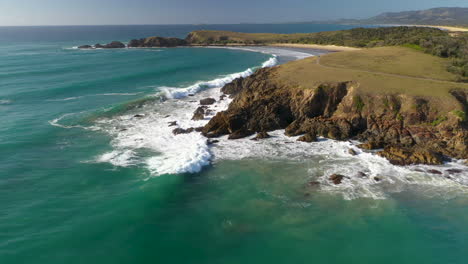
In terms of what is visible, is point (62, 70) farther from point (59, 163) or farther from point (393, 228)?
point (393, 228)

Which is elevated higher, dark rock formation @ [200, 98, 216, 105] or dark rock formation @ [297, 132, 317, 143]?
dark rock formation @ [200, 98, 216, 105]

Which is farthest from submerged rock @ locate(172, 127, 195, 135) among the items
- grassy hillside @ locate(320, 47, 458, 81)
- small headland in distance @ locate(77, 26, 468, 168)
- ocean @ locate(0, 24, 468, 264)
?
grassy hillside @ locate(320, 47, 458, 81)

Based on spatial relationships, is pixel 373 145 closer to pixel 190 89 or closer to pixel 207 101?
pixel 207 101

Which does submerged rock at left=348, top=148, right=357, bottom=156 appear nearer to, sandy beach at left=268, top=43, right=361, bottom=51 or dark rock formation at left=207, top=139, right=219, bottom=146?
dark rock formation at left=207, top=139, right=219, bottom=146

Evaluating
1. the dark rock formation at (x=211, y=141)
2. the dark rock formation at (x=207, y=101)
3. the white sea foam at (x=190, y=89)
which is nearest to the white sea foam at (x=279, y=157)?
the dark rock formation at (x=211, y=141)

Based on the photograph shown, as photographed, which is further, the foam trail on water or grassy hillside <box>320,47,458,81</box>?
grassy hillside <box>320,47,458,81</box>
